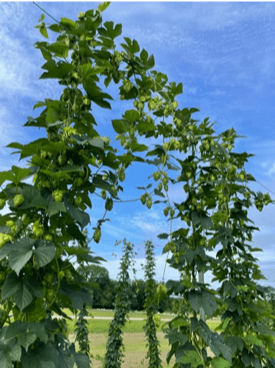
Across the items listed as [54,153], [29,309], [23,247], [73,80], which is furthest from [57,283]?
[73,80]

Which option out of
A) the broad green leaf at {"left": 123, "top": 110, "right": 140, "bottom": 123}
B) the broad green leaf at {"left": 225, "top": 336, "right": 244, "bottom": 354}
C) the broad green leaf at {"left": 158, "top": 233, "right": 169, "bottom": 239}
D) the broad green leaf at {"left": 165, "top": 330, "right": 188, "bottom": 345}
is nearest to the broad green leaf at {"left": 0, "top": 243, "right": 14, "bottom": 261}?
the broad green leaf at {"left": 123, "top": 110, "right": 140, "bottom": 123}

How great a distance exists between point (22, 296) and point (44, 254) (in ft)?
0.54

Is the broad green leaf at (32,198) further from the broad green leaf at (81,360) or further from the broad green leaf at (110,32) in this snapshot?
the broad green leaf at (110,32)

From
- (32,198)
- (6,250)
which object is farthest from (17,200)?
(6,250)

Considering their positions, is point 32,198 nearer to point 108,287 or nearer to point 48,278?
point 48,278

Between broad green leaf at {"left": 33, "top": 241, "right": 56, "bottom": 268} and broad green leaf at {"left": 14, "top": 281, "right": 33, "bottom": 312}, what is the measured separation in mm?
118

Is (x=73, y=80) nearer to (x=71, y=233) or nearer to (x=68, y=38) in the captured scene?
(x=68, y=38)

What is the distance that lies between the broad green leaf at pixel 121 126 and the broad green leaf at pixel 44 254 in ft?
2.55

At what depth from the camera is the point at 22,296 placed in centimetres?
105

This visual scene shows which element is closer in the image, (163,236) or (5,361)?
(5,361)

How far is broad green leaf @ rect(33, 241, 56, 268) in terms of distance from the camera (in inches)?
39.6

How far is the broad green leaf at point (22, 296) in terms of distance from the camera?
3.37 ft

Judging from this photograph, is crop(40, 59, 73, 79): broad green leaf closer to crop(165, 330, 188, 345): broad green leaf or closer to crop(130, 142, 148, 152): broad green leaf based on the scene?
crop(130, 142, 148, 152): broad green leaf

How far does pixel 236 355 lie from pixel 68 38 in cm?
240
